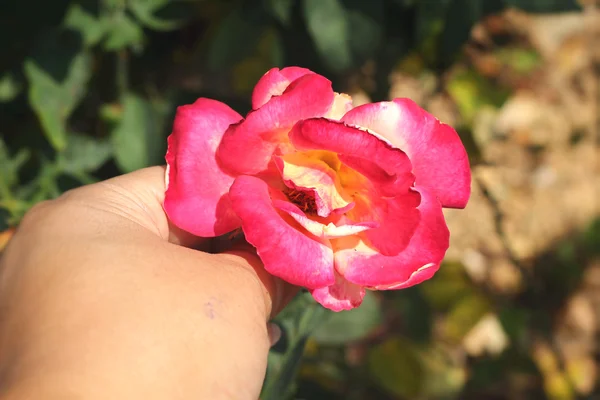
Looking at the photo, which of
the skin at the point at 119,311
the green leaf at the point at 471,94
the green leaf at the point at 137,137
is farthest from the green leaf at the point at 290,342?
the green leaf at the point at 471,94

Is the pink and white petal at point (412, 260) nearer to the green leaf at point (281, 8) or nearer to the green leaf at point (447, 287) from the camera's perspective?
the green leaf at point (281, 8)

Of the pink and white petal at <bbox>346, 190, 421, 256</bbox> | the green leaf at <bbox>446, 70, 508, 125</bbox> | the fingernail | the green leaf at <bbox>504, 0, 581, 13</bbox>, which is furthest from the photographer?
the green leaf at <bbox>446, 70, 508, 125</bbox>

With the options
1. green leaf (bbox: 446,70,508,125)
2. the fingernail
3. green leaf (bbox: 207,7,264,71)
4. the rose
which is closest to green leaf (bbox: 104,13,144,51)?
green leaf (bbox: 207,7,264,71)

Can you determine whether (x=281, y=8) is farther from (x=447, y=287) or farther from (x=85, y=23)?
(x=447, y=287)

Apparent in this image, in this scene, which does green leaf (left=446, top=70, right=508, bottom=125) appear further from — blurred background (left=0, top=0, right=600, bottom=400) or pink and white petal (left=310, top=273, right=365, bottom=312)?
pink and white petal (left=310, top=273, right=365, bottom=312)

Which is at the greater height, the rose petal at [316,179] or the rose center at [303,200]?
the rose petal at [316,179]

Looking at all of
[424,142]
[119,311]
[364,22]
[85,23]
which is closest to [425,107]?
[364,22]
